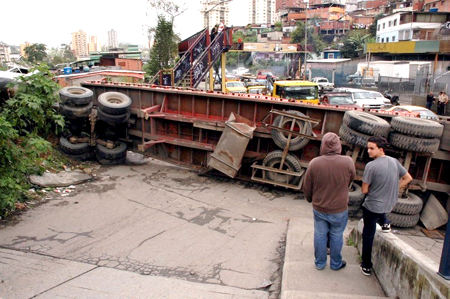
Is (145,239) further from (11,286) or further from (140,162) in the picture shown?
(140,162)

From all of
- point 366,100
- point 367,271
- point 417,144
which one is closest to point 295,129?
point 417,144

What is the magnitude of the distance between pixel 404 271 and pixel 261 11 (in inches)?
8132

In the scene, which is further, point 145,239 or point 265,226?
point 265,226

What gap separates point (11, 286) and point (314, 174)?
400 cm

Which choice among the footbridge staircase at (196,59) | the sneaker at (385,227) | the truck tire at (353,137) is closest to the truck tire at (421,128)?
the truck tire at (353,137)

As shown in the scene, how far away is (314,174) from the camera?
3965 millimetres

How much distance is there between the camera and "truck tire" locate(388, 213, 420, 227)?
7133 millimetres

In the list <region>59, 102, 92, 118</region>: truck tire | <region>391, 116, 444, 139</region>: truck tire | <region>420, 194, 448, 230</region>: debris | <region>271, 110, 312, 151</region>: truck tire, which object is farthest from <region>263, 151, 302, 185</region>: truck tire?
<region>59, 102, 92, 118</region>: truck tire

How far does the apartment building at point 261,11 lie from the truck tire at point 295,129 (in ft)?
634

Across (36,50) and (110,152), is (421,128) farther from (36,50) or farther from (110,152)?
(36,50)

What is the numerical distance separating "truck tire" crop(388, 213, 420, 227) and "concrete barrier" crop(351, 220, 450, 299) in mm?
3221

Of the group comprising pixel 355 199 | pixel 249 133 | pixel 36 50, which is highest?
pixel 36 50

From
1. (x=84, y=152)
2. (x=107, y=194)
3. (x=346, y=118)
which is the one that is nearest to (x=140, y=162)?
(x=84, y=152)

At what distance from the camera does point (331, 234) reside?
4137 mm
